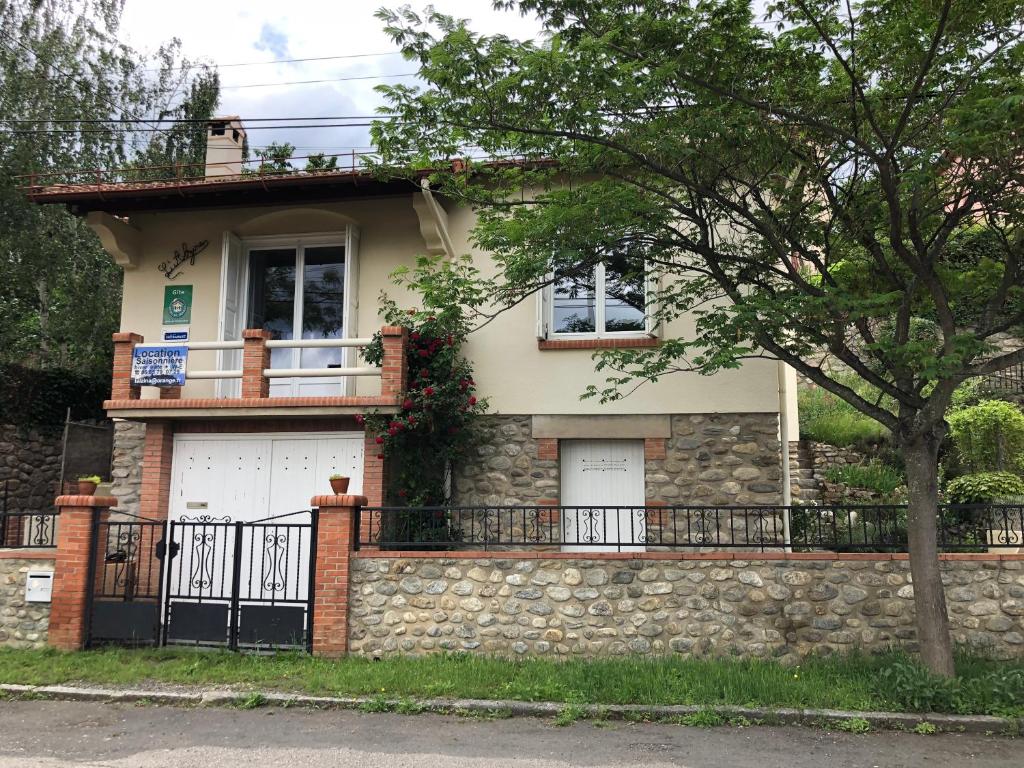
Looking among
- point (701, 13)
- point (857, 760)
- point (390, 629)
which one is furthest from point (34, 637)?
point (701, 13)

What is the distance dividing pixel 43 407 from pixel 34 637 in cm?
743

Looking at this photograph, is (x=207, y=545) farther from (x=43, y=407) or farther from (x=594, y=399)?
(x=43, y=407)

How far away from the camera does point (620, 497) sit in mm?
10484

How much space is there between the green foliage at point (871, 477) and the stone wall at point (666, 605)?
5.81 m

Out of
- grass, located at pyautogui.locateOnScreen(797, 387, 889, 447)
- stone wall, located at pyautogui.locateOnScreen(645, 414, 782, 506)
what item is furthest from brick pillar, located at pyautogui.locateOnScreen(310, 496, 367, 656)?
grass, located at pyautogui.locateOnScreen(797, 387, 889, 447)

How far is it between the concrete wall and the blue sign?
77cm

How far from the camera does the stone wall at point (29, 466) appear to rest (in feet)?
46.1

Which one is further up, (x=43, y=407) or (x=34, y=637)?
(x=43, y=407)

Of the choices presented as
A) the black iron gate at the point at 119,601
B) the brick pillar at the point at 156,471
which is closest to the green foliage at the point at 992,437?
the black iron gate at the point at 119,601

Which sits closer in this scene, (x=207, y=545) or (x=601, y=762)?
(x=601, y=762)

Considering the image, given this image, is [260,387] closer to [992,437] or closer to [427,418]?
[427,418]

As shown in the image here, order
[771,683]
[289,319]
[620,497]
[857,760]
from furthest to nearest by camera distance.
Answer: [289,319], [620,497], [771,683], [857,760]

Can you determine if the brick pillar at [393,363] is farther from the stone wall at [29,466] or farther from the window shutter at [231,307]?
the stone wall at [29,466]

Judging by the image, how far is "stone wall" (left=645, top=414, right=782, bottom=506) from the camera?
395 inches
